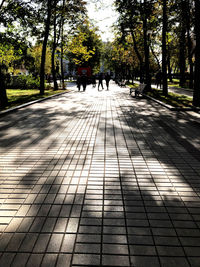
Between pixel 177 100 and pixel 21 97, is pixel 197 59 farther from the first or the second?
pixel 21 97

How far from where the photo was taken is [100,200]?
10.9 ft

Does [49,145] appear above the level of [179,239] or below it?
above

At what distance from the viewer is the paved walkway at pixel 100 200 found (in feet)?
7.75

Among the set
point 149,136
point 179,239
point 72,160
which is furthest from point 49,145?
point 179,239

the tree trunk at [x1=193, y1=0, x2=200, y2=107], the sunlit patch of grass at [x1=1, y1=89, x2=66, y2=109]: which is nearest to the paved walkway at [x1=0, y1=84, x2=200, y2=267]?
the tree trunk at [x1=193, y1=0, x2=200, y2=107]

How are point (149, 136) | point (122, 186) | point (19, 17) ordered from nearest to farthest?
point (122, 186) → point (149, 136) → point (19, 17)

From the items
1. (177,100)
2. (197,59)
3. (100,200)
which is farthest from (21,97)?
(100,200)

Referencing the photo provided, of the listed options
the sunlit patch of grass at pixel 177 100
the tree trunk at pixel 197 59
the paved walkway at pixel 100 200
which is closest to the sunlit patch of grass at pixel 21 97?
the paved walkway at pixel 100 200

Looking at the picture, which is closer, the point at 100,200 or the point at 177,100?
the point at 100,200

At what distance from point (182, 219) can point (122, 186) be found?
3.69ft

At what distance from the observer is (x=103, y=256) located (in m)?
2.31

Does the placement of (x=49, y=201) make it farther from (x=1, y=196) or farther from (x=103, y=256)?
(x=103, y=256)

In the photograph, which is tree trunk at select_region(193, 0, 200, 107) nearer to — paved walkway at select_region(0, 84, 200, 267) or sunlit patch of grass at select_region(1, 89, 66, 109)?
paved walkway at select_region(0, 84, 200, 267)

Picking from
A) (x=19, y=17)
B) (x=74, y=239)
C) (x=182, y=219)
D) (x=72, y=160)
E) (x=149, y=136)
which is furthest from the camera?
(x=19, y=17)
